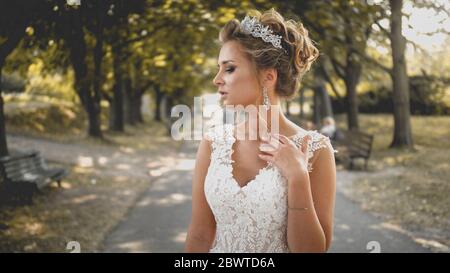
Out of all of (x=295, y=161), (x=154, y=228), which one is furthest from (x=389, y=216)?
(x=295, y=161)

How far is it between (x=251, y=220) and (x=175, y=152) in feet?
54.5

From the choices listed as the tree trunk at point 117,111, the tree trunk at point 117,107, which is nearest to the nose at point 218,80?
the tree trunk at point 117,107

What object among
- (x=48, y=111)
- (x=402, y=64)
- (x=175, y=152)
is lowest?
(x=175, y=152)

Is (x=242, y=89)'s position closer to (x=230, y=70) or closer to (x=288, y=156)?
(x=230, y=70)

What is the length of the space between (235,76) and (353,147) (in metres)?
12.4

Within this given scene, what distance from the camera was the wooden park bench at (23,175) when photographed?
8.57m

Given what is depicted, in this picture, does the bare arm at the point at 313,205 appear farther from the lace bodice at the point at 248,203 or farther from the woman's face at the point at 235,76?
the woman's face at the point at 235,76

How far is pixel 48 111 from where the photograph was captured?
2075 cm

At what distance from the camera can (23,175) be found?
9.21 metres

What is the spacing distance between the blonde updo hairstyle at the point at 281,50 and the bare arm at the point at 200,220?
2.12 ft

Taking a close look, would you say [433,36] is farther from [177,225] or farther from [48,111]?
[48,111]

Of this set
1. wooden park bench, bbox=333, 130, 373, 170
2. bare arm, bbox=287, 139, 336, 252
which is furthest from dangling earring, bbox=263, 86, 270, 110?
wooden park bench, bbox=333, 130, 373, 170

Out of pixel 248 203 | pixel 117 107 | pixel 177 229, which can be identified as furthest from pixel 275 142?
A: pixel 117 107

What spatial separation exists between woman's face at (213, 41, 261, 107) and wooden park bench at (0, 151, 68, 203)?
6.93m
